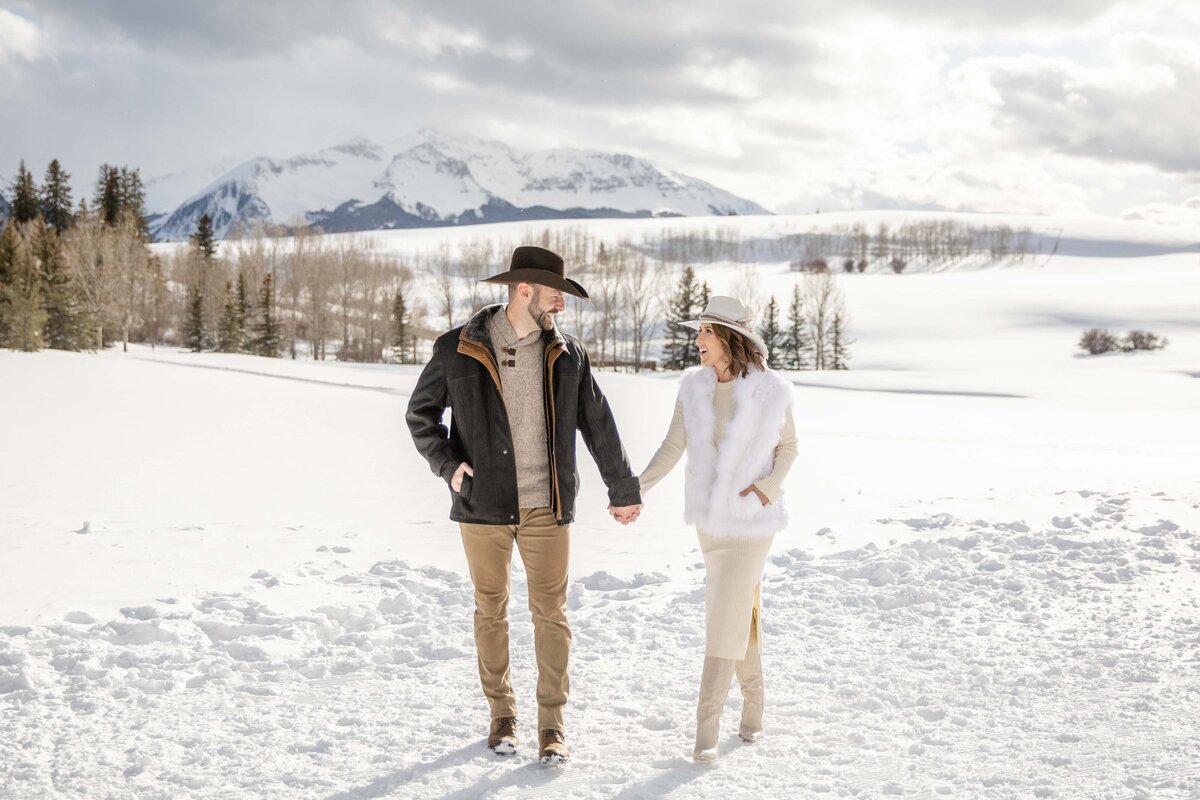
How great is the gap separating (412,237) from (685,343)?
124 meters

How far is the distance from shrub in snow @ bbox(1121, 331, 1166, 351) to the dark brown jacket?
63449 mm

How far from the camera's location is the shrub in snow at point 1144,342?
191 feet

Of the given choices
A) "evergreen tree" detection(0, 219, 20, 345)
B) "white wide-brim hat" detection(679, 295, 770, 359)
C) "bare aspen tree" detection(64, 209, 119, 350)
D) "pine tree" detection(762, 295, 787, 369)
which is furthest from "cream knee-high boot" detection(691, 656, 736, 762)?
"bare aspen tree" detection(64, 209, 119, 350)

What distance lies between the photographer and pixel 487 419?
4.03 metres

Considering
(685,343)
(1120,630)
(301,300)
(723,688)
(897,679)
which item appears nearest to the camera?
(723,688)

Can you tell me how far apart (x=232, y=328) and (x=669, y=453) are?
62559 millimetres

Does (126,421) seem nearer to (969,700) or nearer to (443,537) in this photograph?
(443,537)

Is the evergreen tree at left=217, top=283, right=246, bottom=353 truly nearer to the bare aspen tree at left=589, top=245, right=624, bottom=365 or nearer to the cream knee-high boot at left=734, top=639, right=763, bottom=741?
the bare aspen tree at left=589, top=245, right=624, bottom=365

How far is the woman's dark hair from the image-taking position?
164 inches

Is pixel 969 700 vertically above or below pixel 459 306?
below

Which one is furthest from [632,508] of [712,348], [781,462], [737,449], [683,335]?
[683,335]

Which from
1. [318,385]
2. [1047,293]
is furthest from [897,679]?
[1047,293]

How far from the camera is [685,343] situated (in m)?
62.5

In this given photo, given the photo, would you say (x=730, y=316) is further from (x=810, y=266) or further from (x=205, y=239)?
(x=810, y=266)
